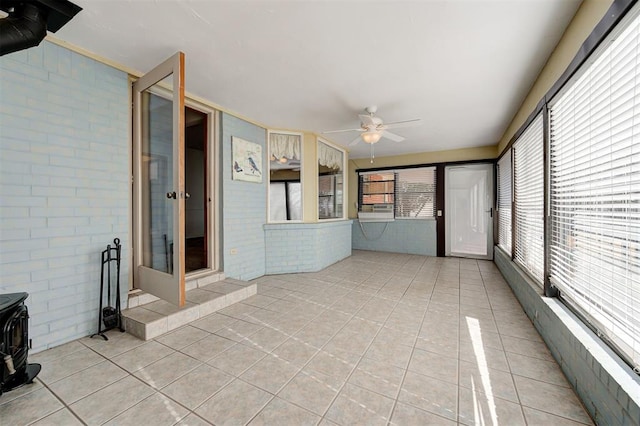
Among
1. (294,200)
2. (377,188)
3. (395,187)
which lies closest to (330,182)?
(294,200)

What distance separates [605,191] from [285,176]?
391 cm

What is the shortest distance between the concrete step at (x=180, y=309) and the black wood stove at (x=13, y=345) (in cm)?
64

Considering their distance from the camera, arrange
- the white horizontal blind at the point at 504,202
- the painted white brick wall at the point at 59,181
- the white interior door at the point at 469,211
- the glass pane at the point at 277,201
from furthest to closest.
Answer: the white interior door at the point at 469,211 < the glass pane at the point at 277,201 < the white horizontal blind at the point at 504,202 < the painted white brick wall at the point at 59,181

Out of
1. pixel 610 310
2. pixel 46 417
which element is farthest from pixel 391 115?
pixel 46 417

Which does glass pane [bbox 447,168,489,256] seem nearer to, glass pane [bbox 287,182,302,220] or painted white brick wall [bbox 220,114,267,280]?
glass pane [bbox 287,182,302,220]

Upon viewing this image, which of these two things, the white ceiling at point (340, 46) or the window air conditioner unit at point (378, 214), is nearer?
the white ceiling at point (340, 46)

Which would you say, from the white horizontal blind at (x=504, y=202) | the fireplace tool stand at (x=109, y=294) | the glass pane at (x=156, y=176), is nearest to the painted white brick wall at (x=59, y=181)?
the fireplace tool stand at (x=109, y=294)

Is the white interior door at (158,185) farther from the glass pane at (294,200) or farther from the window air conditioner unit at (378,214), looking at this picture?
the window air conditioner unit at (378,214)

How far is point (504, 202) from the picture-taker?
4.61 m

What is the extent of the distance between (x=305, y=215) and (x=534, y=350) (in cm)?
342

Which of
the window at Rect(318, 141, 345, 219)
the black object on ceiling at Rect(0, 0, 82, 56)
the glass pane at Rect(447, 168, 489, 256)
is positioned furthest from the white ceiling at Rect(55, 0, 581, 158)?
the glass pane at Rect(447, 168, 489, 256)

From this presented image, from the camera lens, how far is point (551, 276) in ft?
7.26

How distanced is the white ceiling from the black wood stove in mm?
2012

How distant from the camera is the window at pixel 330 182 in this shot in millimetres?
4988
